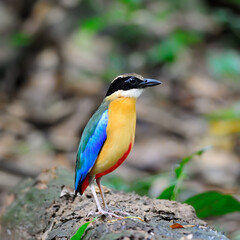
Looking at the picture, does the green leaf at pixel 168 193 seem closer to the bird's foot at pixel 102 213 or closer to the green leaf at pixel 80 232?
the bird's foot at pixel 102 213

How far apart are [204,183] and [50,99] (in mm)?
3943

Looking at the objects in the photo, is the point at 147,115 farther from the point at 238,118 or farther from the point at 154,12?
the point at 154,12

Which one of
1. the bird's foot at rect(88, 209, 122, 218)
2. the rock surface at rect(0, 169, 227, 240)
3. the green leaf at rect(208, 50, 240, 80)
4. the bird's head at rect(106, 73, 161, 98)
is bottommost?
the green leaf at rect(208, 50, 240, 80)

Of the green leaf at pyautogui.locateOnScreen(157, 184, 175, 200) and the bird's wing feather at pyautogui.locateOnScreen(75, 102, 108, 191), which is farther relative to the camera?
the green leaf at pyautogui.locateOnScreen(157, 184, 175, 200)

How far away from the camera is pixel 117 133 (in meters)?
3.88

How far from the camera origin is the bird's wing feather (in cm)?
393

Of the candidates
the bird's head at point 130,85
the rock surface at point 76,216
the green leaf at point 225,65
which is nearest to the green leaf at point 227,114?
the green leaf at point 225,65

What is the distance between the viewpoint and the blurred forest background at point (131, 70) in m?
8.65

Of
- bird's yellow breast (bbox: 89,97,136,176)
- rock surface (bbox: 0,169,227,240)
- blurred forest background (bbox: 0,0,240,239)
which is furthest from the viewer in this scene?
blurred forest background (bbox: 0,0,240,239)

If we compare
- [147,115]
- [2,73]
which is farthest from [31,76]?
[147,115]

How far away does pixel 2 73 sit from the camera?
1149 cm

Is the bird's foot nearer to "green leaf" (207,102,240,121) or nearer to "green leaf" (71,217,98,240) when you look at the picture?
"green leaf" (71,217,98,240)

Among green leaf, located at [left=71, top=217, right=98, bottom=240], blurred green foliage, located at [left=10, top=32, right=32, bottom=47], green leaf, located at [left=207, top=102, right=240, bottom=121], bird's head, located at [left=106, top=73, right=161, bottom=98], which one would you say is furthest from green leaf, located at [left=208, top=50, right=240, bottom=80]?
green leaf, located at [left=71, top=217, right=98, bottom=240]

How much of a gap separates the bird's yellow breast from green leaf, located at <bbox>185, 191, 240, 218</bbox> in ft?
3.48
